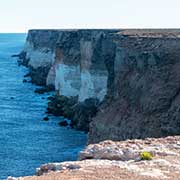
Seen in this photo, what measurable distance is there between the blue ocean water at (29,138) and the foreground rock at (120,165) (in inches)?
677

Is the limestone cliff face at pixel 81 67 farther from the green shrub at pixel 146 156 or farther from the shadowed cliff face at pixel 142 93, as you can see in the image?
the green shrub at pixel 146 156

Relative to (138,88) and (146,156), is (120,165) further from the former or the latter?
(138,88)

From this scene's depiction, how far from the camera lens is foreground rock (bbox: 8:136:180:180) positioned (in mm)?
14992

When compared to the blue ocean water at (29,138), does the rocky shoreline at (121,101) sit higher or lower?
higher

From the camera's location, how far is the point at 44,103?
228 feet

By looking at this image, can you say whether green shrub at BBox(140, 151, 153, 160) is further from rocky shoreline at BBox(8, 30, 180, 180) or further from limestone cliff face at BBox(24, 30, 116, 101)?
limestone cliff face at BBox(24, 30, 116, 101)

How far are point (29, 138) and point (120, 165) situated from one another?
104 ft

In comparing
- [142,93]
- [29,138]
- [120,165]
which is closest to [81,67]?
[29,138]

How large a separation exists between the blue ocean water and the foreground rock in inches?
677

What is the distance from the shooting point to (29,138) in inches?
1857

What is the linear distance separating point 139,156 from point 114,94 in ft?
85.1

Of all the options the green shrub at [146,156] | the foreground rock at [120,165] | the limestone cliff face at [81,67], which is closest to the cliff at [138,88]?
the limestone cliff face at [81,67]

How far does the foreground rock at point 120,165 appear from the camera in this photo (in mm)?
14992

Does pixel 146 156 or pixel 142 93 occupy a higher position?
pixel 146 156
